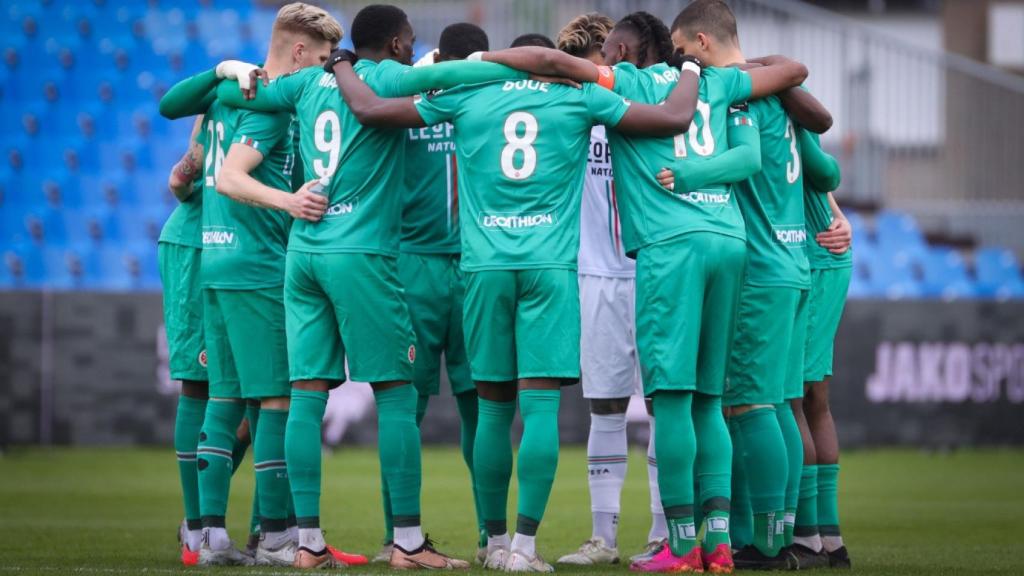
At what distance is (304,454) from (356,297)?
76 cm

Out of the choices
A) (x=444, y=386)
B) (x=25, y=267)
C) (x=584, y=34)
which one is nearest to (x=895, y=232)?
(x=444, y=386)

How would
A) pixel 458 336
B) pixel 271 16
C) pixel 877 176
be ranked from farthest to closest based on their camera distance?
pixel 271 16
pixel 877 176
pixel 458 336

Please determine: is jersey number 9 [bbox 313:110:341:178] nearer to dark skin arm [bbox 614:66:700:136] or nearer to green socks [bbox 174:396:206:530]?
dark skin arm [bbox 614:66:700:136]

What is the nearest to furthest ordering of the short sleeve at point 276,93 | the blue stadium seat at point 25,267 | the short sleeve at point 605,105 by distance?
the short sleeve at point 605,105 < the short sleeve at point 276,93 < the blue stadium seat at point 25,267

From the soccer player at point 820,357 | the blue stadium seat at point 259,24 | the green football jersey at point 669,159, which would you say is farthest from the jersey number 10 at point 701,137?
the blue stadium seat at point 259,24

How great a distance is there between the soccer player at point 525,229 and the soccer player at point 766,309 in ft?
1.70

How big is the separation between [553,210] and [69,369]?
903 centimetres

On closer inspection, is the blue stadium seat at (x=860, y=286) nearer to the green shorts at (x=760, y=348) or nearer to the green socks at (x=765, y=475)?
the green shorts at (x=760, y=348)

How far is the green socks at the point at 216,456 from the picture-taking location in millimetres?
6938

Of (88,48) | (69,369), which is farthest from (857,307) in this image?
(88,48)

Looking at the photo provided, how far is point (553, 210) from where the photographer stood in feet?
21.0

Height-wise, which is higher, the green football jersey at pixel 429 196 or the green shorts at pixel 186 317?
the green football jersey at pixel 429 196

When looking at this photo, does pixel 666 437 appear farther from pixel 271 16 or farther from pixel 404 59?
pixel 271 16

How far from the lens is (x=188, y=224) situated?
7523mm
